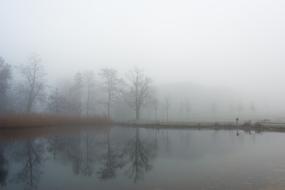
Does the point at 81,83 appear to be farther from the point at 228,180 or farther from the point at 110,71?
the point at 228,180

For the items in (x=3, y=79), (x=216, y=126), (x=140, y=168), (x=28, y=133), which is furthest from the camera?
(x=3, y=79)

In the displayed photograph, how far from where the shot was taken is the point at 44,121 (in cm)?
3753

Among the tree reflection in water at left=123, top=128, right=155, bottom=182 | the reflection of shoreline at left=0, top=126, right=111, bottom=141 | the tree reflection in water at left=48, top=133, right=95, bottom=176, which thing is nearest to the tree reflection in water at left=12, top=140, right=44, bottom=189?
the tree reflection in water at left=48, top=133, right=95, bottom=176

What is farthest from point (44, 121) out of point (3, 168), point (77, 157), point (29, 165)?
point (3, 168)

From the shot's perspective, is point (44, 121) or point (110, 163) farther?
point (44, 121)

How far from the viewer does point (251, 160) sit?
15883 millimetres

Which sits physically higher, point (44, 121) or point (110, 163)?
point (44, 121)

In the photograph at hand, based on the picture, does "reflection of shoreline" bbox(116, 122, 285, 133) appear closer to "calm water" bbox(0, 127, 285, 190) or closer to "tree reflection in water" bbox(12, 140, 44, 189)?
"calm water" bbox(0, 127, 285, 190)

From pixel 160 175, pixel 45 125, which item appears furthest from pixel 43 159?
pixel 45 125

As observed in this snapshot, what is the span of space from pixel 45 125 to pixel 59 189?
3075 centimetres

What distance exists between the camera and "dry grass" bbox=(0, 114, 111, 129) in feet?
105

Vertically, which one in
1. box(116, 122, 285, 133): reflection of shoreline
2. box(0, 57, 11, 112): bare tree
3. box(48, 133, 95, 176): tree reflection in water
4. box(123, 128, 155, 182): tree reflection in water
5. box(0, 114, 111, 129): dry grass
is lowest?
box(123, 128, 155, 182): tree reflection in water

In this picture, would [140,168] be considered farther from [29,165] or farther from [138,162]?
[29,165]

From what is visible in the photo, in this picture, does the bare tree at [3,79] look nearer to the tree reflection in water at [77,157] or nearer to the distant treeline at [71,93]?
the distant treeline at [71,93]
